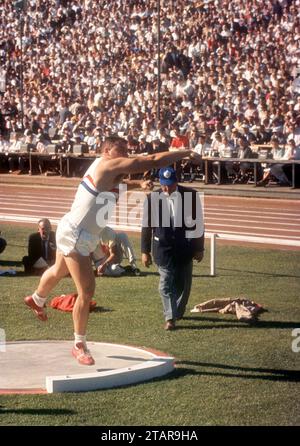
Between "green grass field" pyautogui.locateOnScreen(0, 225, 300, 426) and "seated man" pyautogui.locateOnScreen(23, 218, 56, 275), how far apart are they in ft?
0.88

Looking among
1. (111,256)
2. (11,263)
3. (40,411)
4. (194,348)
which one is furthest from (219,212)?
(40,411)

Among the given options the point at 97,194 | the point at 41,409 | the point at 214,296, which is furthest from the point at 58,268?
the point at 214,296

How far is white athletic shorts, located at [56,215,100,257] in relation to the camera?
380 inches

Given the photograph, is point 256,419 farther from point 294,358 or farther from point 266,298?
point 266,298

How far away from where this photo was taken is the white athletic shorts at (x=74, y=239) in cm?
966

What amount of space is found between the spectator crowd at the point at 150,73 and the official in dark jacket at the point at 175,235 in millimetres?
16603

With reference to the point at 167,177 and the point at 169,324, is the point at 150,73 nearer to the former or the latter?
the point at 167,177

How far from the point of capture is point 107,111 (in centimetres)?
3775

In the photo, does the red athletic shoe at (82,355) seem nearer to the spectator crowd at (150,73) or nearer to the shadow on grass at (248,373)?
the shadow on grass at (248,373)

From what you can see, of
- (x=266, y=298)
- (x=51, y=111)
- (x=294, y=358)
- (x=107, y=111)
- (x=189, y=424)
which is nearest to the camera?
(x=189, y=424)

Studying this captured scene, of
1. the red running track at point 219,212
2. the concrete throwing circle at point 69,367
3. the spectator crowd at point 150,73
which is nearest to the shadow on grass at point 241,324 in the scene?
the concrete throwing circle at point 69,367

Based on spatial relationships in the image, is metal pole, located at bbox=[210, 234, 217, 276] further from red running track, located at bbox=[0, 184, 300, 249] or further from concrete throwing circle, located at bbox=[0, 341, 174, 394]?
concrete throwing circle, located at bbox=[0, 341, 174, 394]

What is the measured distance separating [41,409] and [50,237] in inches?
311

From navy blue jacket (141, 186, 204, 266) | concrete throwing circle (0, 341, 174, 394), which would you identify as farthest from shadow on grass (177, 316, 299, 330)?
concrete throwing circle (0, 341, 174, 394)
